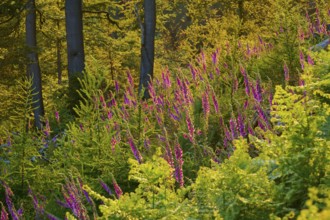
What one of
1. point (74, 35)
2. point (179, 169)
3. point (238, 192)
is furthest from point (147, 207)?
point (74, 35)

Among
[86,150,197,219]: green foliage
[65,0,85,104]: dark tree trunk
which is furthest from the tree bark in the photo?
[86,150,197,219]: green foliage

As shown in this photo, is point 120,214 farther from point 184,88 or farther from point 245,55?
point 245,55

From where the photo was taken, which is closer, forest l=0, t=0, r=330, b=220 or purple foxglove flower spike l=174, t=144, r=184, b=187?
forest l=0, t=0, r=330, b=220

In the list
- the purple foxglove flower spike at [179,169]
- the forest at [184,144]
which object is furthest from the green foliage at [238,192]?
the purple foxglove flower spike at [179,169]

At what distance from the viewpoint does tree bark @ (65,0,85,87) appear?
1252 centimetres

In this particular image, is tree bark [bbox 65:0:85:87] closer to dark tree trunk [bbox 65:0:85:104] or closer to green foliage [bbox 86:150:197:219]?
dark tree trunk [bbox 65:0:85:104]

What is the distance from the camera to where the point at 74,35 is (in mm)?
12625

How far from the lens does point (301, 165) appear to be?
1.96 metres

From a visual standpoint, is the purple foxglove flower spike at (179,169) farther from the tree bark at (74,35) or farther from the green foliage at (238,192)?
the tree bark at (74,35)

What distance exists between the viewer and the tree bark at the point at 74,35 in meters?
12.5

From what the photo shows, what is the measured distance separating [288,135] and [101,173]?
317 centimetres

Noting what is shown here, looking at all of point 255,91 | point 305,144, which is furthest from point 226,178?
point 255,91

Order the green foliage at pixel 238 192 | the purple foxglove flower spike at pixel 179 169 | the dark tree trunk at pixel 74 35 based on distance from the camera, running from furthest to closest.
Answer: the dark tree trunk at pixel 74 35 < the purple foxglove flower spike at pixel 179 169 < the green foliage at pixel 238 192

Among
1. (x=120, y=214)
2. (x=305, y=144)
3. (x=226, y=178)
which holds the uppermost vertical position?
(x=305, y=144)
